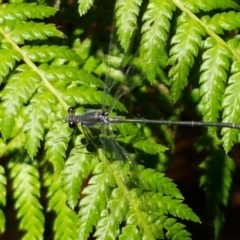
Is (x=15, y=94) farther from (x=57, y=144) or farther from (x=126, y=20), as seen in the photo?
(x=126, y=20)

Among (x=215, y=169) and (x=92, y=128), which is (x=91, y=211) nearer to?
(x=92, y=128)

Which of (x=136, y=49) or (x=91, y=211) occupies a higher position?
(x=136, y=49)

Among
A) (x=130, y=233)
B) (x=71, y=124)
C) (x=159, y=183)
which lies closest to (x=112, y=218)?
(x=130, y=233)

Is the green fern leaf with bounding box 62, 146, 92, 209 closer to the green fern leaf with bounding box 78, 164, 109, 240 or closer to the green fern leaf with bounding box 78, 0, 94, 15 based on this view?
the green fern leaf with bounding box 78, 164, 109, 240

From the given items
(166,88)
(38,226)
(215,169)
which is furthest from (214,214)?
(38,226)

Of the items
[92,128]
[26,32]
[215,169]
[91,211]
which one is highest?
[26,32]

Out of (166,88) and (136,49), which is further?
(166,88)

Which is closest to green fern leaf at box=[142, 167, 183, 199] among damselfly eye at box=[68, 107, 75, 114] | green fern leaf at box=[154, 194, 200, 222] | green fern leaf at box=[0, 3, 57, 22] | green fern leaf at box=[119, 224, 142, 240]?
green fern leaf at box=[154, 194, 200, 222]
